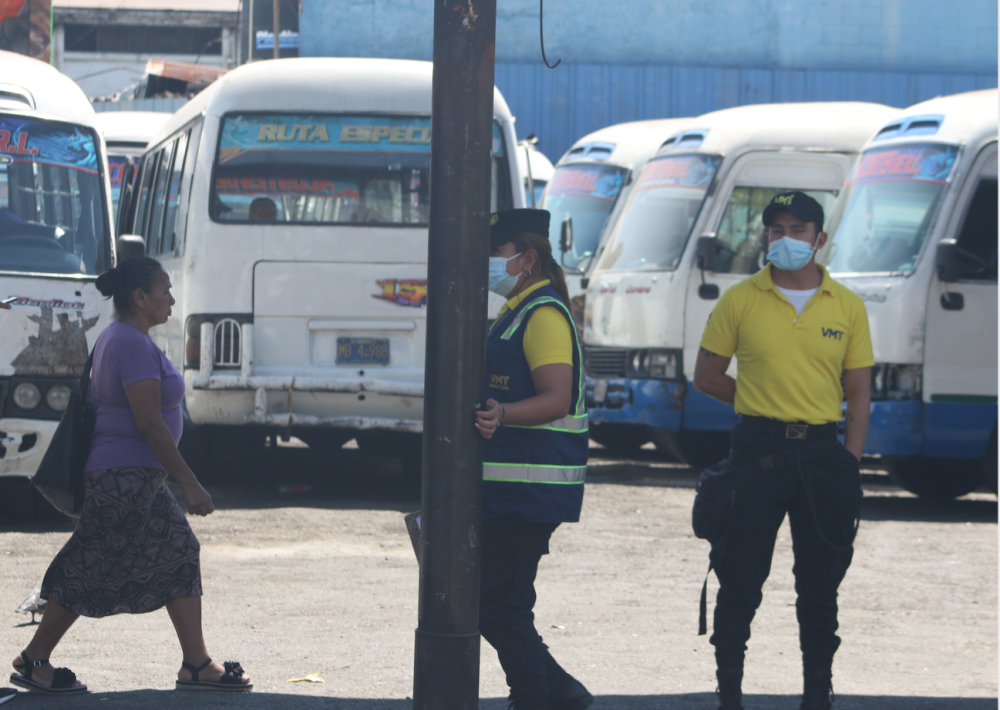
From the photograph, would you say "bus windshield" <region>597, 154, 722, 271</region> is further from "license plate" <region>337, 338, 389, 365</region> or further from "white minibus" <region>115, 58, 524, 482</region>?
"license plate" <region>337, 338, 389, 365</region>

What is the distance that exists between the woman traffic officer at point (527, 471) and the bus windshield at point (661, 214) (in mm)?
7619

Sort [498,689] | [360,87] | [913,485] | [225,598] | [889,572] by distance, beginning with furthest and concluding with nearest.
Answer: [913,485]
[360,87]
[889,572]
[225,598]
[498,689]

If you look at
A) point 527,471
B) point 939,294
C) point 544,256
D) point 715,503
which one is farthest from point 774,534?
point 939,294

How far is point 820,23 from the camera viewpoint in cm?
2784

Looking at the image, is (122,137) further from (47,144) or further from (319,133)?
(47,144)

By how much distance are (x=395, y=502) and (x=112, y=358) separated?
5.24 meters

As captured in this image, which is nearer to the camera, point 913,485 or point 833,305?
point 833,305

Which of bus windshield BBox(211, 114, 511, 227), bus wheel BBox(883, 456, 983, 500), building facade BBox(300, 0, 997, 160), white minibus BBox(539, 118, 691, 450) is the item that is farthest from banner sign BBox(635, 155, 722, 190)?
building facade BBox(300, 0, 997, 160)

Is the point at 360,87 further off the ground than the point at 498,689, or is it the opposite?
the point at 360,87

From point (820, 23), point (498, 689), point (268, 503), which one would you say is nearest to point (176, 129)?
point (268, 503)

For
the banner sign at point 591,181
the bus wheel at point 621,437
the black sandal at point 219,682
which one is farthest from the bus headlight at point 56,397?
the banner sign at point 591,181

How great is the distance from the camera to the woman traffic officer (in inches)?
157

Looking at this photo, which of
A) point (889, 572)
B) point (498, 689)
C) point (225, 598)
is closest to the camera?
point (498, 689)

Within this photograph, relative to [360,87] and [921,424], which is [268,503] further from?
[921,424]
